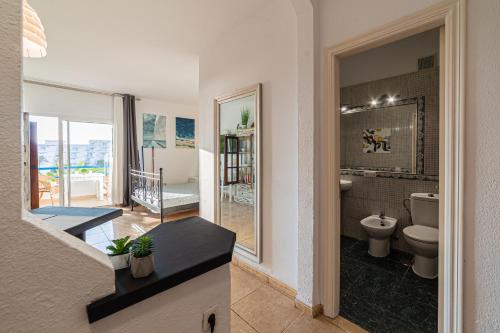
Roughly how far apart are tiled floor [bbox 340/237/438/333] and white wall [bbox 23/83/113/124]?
5.60 metres

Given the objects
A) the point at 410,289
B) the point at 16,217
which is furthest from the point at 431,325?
the point at 16,217

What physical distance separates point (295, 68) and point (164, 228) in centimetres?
161

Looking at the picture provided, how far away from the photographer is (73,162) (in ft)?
15.5

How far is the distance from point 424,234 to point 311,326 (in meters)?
1.47

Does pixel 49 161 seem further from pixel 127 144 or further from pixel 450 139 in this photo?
pixel 450 139

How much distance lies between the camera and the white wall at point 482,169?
106 cm

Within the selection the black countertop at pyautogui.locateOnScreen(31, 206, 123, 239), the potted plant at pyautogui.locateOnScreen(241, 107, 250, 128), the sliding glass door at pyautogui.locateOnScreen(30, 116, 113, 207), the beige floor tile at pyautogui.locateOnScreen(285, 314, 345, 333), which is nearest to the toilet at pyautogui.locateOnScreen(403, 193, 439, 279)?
the beige floor tile at pyautogui.locateOnScreen(285, 314, 345, 333)

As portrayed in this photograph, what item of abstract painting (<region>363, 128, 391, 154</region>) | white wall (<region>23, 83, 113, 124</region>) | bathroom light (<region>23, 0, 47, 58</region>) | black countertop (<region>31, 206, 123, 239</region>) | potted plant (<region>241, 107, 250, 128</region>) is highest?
white wall (<region>23, 83, 113, 124</region>)

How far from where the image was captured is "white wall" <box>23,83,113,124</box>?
164 inches

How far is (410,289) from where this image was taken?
1987 millimetres

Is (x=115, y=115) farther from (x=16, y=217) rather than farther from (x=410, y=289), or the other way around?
(x=410, y=289)

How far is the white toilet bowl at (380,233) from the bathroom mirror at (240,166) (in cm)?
136

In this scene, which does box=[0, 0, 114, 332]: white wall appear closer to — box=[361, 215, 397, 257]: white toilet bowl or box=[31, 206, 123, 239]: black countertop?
box=[31, 206, 123, 239]: black countertop

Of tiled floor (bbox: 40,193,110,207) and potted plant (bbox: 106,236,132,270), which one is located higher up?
potted plant (bbox: 106,236,132,270)
